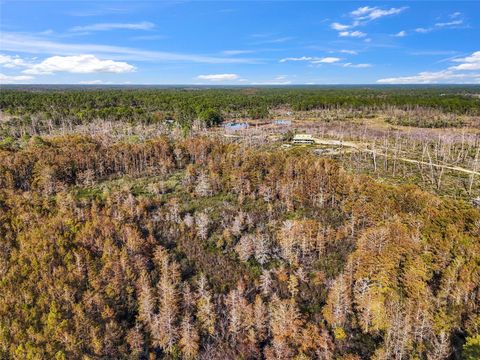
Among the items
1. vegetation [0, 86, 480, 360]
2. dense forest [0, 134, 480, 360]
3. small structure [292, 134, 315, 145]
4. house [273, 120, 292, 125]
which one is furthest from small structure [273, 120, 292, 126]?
dense forest [0, 134, 480, 360]

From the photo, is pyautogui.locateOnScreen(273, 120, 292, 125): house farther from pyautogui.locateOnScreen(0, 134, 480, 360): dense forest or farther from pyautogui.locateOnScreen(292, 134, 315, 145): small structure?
pyautogui.locateOnScreen(0, 134, 480, 360): dense forest

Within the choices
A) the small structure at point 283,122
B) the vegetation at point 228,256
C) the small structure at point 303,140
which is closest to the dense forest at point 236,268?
the vegetation at point 228,256

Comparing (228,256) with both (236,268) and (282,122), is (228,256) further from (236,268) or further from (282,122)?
(282,122)

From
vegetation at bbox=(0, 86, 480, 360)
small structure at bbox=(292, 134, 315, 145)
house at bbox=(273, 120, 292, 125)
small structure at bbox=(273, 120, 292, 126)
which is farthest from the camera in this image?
house at bbox=(273, 120, 292, 125)

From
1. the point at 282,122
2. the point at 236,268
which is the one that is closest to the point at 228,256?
the point at 236,268

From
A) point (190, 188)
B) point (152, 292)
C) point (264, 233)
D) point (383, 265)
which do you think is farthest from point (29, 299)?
point (383, 265)

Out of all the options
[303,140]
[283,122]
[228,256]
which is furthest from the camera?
[283,122]

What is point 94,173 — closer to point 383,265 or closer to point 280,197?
point 280,197

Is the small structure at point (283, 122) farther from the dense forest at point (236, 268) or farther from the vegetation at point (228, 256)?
the dense forest at point (236, 268)
